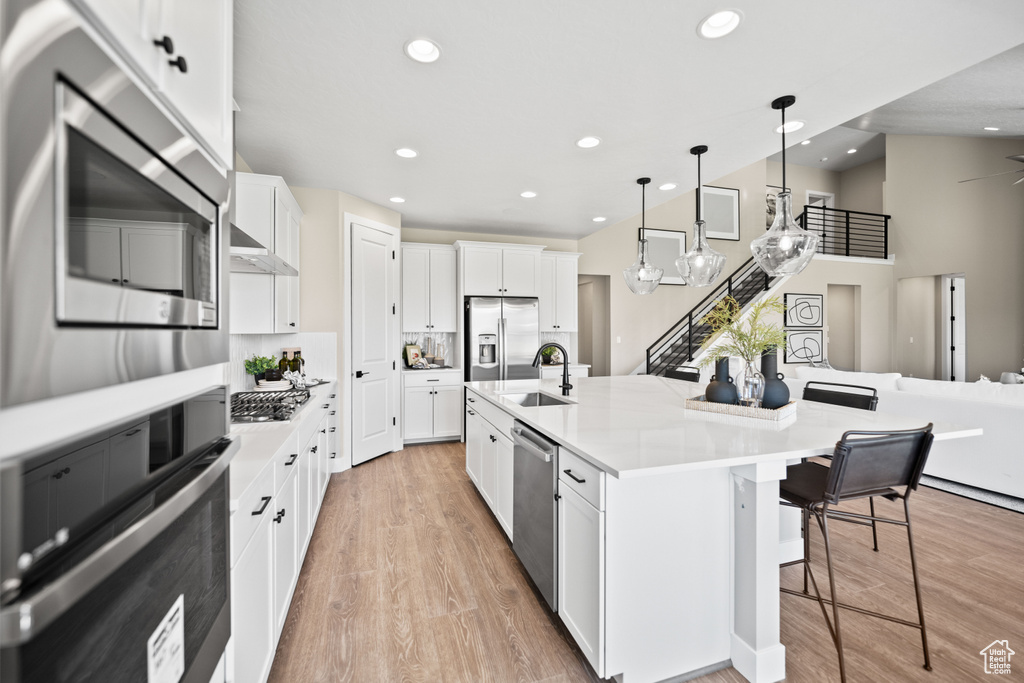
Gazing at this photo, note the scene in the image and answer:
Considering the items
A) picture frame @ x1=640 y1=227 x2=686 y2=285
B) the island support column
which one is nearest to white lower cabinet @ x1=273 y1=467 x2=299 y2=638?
the island support column

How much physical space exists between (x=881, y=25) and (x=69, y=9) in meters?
2.63

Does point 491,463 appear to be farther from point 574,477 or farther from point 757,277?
point 757,277

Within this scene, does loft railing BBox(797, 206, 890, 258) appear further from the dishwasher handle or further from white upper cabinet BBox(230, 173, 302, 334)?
white upper cabinet BBox(230, 173, 302, 334)

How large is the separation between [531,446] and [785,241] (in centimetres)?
187

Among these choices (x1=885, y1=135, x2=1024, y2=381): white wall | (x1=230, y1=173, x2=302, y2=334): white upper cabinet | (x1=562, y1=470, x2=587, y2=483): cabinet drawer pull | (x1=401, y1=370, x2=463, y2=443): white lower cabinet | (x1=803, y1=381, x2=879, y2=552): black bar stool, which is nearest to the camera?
(x1=562, y1=470, x2=587, y2=483): cabinet drawer pull

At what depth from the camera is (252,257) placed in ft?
8.21

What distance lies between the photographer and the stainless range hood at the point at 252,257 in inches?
88.0

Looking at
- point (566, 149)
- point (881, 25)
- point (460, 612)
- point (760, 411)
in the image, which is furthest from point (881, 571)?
point (566, 149)

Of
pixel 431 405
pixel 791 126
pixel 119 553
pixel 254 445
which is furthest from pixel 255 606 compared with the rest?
pixel 431 405

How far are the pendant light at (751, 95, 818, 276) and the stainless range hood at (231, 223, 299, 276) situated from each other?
2753 mm

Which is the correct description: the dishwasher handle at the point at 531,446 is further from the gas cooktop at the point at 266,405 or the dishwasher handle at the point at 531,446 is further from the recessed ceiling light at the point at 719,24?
the recessed ceiling light at the point at 719,24

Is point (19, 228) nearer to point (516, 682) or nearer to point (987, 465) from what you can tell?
point (516, 682)

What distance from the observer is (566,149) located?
3180 millimetres

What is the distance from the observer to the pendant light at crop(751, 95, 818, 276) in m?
2.52
